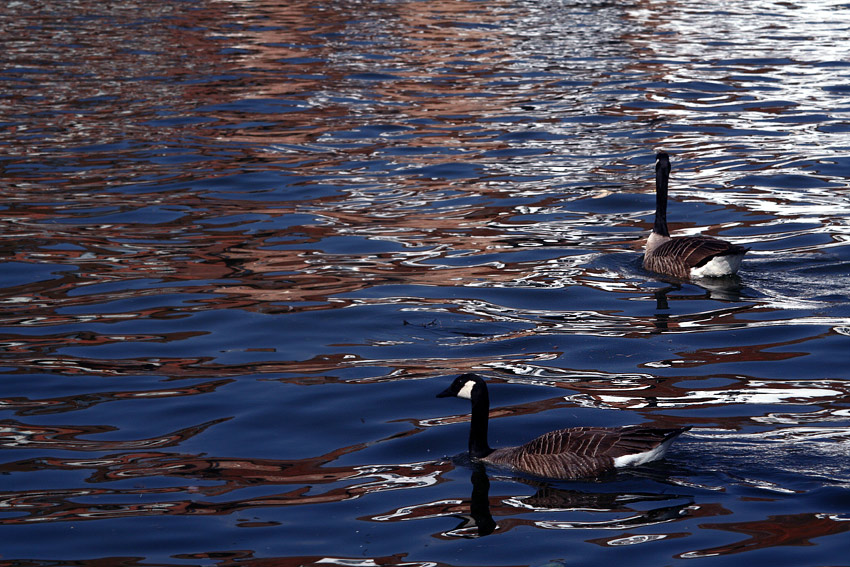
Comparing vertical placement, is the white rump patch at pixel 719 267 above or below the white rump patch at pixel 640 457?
below

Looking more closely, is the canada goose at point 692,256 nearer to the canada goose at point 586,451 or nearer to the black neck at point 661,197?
the black neck at point 661,197

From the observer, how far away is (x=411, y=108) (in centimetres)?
3097

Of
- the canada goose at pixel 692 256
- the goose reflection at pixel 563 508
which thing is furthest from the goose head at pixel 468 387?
the canada goose at pixel 692 256

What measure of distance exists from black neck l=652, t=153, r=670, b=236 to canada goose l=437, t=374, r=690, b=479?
7.77m

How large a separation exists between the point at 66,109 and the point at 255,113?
192 inches

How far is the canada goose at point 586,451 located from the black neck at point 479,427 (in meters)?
0.04

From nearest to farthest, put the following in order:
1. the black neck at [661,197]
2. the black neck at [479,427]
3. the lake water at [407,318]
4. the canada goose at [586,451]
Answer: the lake water at [407,318]
the canada goose at [586,451]
the black neck at [479,427]
the black neck at [661,197]

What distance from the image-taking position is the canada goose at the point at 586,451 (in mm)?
8992

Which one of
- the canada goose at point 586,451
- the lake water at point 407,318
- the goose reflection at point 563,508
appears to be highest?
the canada goose at point 586,451

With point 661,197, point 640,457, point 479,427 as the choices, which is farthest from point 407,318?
point 640,457

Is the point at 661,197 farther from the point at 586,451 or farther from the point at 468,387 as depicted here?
the point at 586,451

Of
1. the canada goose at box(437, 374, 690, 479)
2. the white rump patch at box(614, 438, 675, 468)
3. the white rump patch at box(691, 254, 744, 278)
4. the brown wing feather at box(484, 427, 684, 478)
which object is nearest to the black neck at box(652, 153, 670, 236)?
the white rump patch at box(691, 254, 744, 278)

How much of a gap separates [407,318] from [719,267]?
4211mm

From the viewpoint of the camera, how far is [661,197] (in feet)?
56.0
